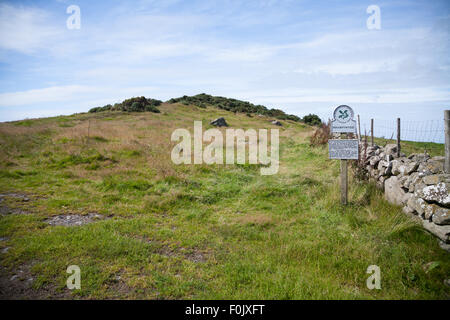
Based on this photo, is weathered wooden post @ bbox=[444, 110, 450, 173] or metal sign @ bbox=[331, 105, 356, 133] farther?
metal sign @ bbox=[331, 105, 356, 133]

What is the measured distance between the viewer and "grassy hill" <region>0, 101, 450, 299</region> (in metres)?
4.02

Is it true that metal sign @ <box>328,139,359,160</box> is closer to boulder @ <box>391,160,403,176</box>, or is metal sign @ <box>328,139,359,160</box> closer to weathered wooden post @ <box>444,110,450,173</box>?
boulder @ <box>391,160,403,176</box>

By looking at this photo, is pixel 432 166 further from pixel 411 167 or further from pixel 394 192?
pixel 394 192

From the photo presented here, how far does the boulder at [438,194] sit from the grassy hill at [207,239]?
0.68 m

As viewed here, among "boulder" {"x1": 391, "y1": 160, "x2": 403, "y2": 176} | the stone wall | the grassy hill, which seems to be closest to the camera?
the grassy hill

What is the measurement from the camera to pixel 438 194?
5199mm

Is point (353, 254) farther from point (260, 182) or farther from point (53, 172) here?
point (53, 172)

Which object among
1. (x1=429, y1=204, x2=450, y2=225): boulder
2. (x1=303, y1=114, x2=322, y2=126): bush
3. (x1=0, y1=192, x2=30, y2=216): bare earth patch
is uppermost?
(x1=303, y1=114, x2=322, y2=126): bush

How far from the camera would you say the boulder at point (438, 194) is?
502 centimetres

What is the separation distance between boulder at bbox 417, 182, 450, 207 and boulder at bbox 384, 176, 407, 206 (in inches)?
34.9

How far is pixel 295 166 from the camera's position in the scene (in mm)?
12555

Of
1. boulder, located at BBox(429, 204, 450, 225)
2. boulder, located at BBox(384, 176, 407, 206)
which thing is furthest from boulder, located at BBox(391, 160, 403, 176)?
boulder, located at BBox(429, 204, 450, 225)
